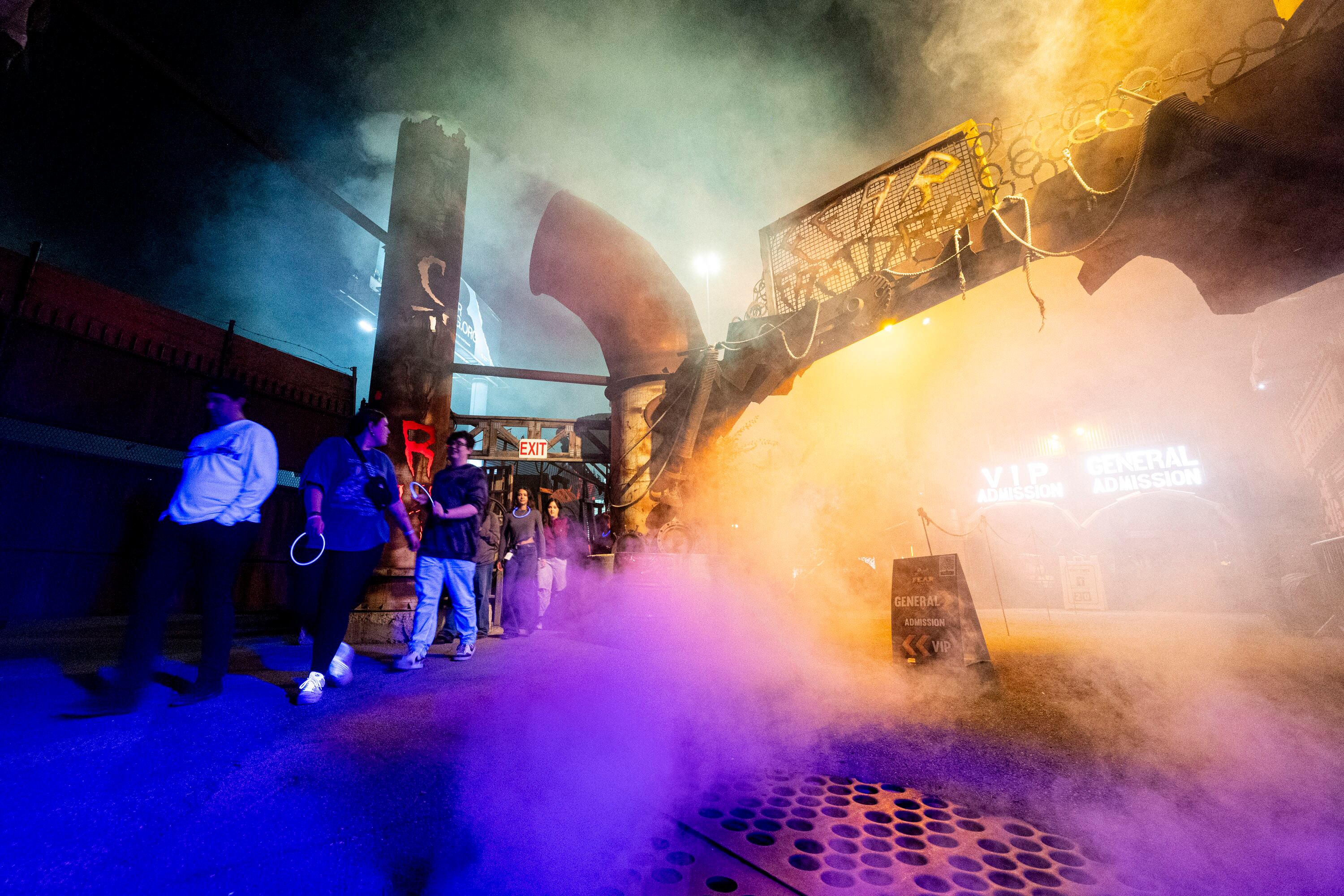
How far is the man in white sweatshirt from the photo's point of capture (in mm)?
2562

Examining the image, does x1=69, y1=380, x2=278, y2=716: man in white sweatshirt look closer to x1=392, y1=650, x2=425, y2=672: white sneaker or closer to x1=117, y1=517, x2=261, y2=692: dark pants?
x1=117, y1=517, x2=261, y2=692: dark pants

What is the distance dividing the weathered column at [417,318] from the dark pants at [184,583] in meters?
3.24

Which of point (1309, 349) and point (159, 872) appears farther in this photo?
point (1309, 349)

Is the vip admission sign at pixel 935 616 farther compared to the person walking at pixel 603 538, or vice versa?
the person walking at pixel 603 538

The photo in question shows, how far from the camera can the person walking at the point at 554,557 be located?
761 centimetres

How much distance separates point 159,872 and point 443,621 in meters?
5.75

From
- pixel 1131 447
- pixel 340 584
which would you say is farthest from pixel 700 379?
pixel 1131 447

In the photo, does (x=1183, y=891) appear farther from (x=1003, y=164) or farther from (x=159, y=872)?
(x=1003, y=164)

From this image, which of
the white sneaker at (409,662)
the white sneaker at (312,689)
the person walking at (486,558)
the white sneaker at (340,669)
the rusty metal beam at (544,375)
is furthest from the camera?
the rusty metal beam at (544,375)

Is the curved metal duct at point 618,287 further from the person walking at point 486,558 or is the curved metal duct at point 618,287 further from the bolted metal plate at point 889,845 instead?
the bolted metal plate at point 889,845

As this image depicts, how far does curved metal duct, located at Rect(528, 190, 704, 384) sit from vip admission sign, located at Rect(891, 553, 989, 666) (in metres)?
4.97

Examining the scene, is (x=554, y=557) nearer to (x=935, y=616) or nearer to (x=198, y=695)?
(x=198, y=695)

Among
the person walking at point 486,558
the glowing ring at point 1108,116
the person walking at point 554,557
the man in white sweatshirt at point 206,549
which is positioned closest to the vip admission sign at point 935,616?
the person walking at point 486,558

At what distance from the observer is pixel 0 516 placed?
707cm
